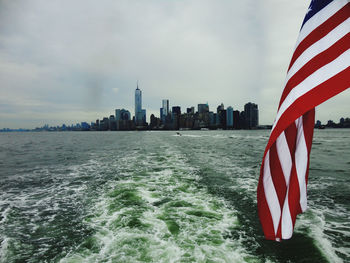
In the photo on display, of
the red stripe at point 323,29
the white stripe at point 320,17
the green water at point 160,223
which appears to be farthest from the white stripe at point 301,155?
the green water at point 160,223

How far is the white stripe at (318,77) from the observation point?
147cm

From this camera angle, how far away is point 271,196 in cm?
197

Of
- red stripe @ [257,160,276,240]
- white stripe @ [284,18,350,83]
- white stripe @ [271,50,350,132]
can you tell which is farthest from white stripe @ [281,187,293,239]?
white stripe @ [284,18,350,83]

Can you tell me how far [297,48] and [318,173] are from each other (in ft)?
40.8

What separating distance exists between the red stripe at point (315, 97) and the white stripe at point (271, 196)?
18.9 inches

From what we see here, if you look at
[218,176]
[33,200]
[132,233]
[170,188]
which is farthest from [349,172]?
[33,200]

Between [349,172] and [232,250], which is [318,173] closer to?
[349,172]

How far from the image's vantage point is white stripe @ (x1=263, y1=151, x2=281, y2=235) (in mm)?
1912

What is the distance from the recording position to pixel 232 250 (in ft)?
13.1

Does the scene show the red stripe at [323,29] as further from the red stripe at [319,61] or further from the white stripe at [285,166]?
the white stripe at [285,166]

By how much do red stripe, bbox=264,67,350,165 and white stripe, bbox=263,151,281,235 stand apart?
18.9 inches

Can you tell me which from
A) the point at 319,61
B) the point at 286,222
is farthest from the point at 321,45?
the point at 286,222

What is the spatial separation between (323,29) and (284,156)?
1195 millimetres

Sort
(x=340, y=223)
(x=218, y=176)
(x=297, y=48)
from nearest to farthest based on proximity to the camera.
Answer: (x=297, y=48) < (x=340, y=223) < (x=218, y=176)
